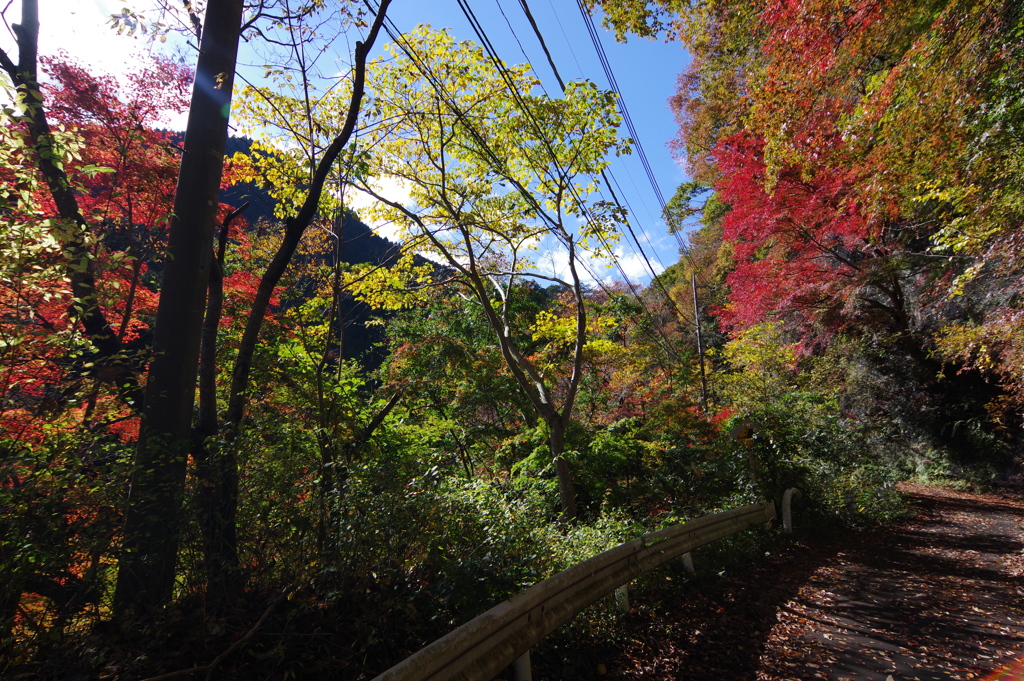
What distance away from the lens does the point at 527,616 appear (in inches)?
134

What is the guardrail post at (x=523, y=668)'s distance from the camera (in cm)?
328

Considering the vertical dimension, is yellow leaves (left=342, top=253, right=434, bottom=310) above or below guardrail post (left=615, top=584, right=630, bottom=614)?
above

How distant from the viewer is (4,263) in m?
3.01

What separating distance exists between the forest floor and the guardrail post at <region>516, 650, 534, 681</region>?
0.81 meters

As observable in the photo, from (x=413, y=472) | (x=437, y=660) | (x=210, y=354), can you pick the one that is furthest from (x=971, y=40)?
(x=210, y=354)

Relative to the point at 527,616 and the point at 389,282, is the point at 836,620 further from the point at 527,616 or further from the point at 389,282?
the point at 389,282

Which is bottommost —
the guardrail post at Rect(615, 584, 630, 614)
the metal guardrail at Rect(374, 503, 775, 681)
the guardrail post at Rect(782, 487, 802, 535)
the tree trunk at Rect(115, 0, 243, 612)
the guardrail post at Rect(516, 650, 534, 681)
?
the guardrail post at Rect(782, 487, 802, 535)

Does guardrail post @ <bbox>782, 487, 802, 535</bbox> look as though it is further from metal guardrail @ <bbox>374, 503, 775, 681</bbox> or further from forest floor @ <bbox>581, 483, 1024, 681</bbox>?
metal guardrail @ <bbox>374, 503, 775, 681</bbox>

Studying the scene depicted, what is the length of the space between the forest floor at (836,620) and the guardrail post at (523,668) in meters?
0.81

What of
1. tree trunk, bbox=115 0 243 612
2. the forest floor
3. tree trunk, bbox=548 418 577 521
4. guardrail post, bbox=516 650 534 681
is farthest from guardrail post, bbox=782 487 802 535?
tree trunk, bbox=115 0 243 612

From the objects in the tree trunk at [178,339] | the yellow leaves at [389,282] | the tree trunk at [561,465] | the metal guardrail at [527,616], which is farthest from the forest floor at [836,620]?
the yellow leaves at [389,282]

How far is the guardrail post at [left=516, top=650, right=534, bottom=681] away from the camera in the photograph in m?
3.28

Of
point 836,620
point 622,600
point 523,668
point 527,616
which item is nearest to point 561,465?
point 622,600

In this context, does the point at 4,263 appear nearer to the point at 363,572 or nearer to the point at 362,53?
the point at 363,572
